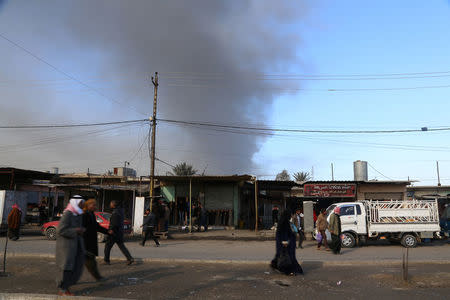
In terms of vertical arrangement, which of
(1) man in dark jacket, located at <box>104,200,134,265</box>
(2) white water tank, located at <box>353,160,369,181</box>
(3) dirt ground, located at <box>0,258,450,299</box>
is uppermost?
(2) white water tank, located at <box>353,160,369,181</box>

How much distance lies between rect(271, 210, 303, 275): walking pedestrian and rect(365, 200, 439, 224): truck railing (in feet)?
26.1

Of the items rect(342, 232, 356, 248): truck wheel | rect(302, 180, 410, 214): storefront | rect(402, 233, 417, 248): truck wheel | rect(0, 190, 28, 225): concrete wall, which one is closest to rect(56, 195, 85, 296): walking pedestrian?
rect(342, 232, 356, 248): truck wheel

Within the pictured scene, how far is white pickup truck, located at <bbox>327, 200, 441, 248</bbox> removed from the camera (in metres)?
14.7

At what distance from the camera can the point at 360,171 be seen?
1168 inches

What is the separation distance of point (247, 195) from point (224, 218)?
113 inches

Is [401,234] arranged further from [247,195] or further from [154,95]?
[154,95]

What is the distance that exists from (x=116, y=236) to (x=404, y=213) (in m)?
11.8

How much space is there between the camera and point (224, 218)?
2412 centimetres

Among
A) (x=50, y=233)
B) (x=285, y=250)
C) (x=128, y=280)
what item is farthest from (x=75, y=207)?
(x=50, y=233)

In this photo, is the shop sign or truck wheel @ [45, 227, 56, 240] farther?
the shop sign

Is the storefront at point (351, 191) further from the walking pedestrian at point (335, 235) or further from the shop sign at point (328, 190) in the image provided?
the walking pedestrian at point (335, 235)

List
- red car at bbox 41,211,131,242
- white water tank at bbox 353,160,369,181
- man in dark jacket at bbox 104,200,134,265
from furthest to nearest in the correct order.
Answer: white water tank at bbox 353,160,369,181
red car at bbox 41,211,131,242
man in dark jacket at bbox 104,200,134,265

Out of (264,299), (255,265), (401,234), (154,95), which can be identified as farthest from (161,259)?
(154,95)

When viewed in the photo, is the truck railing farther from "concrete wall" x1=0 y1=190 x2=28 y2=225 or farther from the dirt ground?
"concrete wall" x1=0 y1=190 x2=28 y2=225
